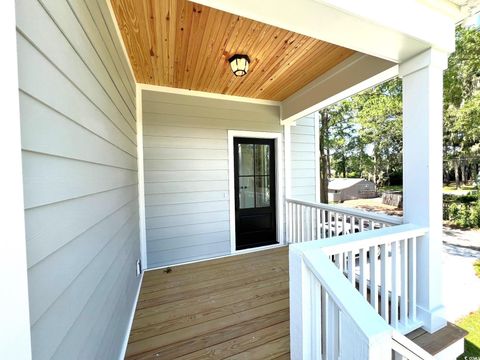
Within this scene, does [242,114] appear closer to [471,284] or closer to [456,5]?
[456,5]

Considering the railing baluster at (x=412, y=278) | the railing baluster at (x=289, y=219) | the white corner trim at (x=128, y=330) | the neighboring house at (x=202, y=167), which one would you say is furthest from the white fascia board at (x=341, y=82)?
the white corner trim at (x=128, y=330)

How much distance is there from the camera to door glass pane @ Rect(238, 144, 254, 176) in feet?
12.5

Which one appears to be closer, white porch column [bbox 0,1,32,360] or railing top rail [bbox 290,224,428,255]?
white porch column [bbox 0,1,32,360]

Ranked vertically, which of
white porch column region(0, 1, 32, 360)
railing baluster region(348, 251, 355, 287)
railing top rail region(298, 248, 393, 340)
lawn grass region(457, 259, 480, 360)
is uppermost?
white porch column region(0, 1, 32, 360)

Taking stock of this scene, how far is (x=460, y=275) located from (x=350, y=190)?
9.73 meters

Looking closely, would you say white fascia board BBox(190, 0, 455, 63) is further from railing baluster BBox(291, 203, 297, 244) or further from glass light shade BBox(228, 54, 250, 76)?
railing baluster BBox(291, 203, 297, 244)

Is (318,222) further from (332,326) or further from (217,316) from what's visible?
(332,326)

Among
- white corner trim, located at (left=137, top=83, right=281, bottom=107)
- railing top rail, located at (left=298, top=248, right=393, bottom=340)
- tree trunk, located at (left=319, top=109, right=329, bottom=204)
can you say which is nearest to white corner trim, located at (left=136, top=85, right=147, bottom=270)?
white corner trim, located at (left=137, top=83, right=281, bottom=107)

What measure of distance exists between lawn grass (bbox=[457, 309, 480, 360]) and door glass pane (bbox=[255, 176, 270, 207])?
2884 millimetres

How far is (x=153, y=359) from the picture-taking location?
1.65 meters

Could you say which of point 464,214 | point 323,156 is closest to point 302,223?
point 323,156

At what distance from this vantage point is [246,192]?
12.7ft

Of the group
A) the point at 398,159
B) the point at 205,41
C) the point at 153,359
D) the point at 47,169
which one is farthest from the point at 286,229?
the point at 398,159

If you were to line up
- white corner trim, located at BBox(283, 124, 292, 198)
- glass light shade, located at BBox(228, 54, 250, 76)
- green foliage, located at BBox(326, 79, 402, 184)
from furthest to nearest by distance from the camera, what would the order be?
green foliage, located at BBox(326, 79, 402, 184) → white corner trim, located at BBox(283, 124, 292, 198) → glass light shade, located at BBox(228, 54, 250, 76)
